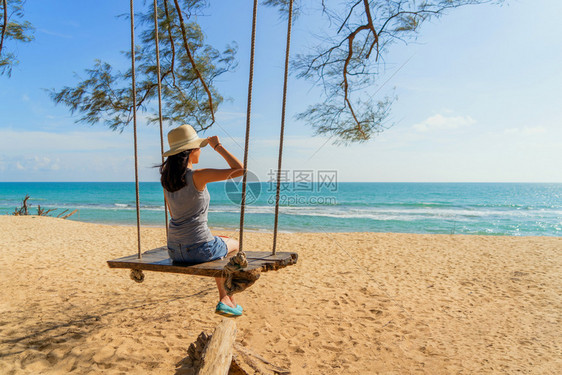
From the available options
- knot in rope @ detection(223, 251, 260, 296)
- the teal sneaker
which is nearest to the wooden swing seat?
knot in rope @ detection(223, 251, 260, 296)

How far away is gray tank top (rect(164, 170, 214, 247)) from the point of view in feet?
6.69

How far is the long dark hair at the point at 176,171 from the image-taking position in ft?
6.55

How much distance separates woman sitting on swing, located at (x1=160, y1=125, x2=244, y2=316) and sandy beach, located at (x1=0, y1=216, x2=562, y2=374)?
763 millimetres

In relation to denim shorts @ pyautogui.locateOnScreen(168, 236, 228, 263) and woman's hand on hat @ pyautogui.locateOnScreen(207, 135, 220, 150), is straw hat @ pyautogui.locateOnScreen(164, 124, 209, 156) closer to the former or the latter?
woman's hand on hat @ pyautogui.locateOnScreen(207, 135, 220, 150)

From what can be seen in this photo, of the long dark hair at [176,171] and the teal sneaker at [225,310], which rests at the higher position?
the long dark hair at [176,171]

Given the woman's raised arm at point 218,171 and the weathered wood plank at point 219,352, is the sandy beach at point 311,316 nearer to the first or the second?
the weathered wood plank at point 219,352

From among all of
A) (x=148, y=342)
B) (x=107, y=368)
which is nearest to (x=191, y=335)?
(x=148, y=342)

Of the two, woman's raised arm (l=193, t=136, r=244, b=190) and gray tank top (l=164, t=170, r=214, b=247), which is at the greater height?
woman's raised arm (l=193, t=136, r=244, b=190)

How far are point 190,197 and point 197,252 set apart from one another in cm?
36

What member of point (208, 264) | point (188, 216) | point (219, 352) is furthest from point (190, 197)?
point (219, 352)

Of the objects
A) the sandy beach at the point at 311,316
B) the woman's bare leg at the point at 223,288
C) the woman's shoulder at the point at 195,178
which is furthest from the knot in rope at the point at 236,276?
the sandy beach at the point at 311,316

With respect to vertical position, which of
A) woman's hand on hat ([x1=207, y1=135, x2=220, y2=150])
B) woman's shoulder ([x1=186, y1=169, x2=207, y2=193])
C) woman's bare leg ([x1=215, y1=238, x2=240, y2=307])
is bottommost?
woman's bare leg ([x1=215, y1=238, x2=240, y2=307])

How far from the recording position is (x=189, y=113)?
5.09 metres

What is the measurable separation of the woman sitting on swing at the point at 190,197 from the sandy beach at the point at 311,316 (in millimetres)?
763
